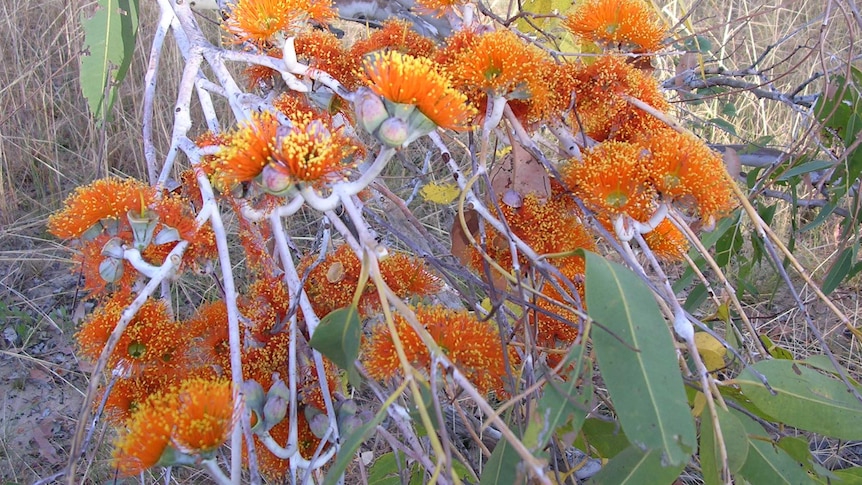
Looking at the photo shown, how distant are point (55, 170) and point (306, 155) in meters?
2.10

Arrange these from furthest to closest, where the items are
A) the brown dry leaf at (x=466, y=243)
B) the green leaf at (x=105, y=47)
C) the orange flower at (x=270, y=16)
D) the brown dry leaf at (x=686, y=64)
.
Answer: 1. the brown dry leaf at (x=686, y=64)
2. the green leaf at (x=105, y=47)
3. the brown dry leaf at (x=466, y=243)
4. the orange flower at (x=270, y=16)

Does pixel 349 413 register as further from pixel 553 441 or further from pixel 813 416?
pixel 813 416

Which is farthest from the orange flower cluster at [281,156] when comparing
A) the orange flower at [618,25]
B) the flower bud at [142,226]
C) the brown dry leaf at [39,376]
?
the brown dry leaf at [39,376]

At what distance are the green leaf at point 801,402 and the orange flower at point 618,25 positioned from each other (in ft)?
1.37

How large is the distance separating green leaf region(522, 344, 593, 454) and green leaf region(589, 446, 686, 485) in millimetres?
84

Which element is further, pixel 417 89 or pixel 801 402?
pixel 801 402

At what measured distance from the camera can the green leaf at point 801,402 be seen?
0.70 metres

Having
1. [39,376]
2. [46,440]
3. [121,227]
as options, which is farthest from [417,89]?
[39,376]

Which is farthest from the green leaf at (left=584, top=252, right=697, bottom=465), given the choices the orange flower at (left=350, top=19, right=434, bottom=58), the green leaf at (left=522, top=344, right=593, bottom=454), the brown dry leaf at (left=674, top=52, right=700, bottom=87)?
the brown dry leaf at (left=674, top=52, right=700, bottom=87)

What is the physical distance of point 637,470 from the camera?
67cm

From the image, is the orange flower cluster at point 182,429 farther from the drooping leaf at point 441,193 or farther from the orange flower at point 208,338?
the drooping leaf at point 441,193

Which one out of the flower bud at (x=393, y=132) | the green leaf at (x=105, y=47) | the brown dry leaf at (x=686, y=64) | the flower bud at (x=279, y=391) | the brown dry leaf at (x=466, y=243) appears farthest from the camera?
the brown dry leaf at (x=686, y=64)

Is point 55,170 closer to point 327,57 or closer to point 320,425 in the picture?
point 327,57

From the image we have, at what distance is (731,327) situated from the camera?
2.86 feet
